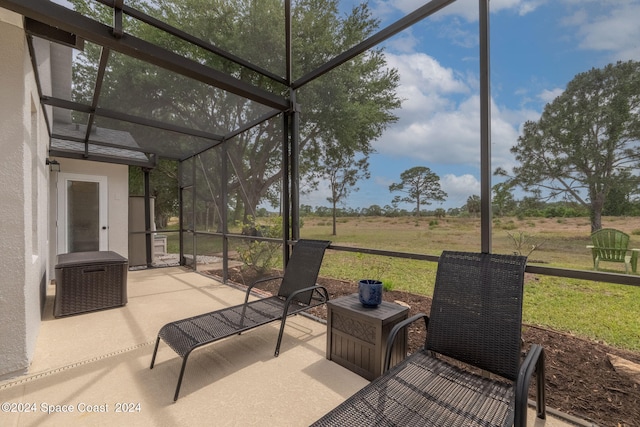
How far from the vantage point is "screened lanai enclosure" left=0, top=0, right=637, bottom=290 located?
2375 mm

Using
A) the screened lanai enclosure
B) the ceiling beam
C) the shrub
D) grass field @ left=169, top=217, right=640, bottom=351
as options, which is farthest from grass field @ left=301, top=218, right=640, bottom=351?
the ceiling beam

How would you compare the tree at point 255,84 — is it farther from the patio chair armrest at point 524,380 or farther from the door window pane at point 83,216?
the patio chair armrest at point 524,380

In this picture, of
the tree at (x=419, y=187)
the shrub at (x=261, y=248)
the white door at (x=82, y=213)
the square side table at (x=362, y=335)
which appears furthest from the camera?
the white door at (x=82, y=213)

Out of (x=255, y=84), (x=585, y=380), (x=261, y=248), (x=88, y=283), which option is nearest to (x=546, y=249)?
Result: (x=585, y=380)

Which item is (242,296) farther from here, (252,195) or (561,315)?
(561,315)

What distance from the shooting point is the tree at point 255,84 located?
11.3 feet

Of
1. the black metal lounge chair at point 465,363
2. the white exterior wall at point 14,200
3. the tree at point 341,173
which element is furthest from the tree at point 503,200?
the white exterior wall at point 14,200

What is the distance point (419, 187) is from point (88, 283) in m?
4.78

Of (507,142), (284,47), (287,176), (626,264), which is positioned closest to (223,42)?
(284,47)

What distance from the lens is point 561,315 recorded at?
3.45 m

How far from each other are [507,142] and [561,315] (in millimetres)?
2536

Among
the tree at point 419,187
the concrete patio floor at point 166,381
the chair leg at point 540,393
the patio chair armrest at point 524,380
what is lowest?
the concrete patio floor at point 166,381

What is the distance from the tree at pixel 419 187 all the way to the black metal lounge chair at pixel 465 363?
1.58 meters

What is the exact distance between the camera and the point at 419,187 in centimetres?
374
